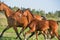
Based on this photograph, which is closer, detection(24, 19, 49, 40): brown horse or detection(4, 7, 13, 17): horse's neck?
detection(24, 19, 49, 40): brown horse

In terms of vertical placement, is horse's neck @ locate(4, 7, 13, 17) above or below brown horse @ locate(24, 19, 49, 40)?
above

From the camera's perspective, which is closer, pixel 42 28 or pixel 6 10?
pixel 42 28

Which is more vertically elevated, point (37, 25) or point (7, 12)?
point (7, 12)

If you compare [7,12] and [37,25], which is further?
[7,12]

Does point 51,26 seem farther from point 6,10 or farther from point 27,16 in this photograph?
point 6,10

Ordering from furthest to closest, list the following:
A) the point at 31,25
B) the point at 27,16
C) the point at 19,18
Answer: the point at 19,18
the point at 27,16
the point at 31,25

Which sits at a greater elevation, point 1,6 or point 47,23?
point 1,6

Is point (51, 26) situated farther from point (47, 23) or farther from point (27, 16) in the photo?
point (27, 16)

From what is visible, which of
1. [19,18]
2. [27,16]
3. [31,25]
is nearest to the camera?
[31,25]

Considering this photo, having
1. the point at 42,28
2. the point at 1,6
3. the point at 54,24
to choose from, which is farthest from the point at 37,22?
the point at 1,6

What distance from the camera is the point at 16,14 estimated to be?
49.3 ft

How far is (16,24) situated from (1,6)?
136cm

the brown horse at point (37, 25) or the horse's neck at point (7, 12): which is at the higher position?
the horse's neck at point (7, 12)

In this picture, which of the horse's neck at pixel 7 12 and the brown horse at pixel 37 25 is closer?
the brown horse at pixel 37 25
